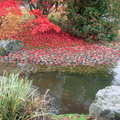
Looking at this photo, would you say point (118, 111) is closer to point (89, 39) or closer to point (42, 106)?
point (42, 106)

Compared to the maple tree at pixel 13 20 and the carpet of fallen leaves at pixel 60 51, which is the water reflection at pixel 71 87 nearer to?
the carpet of fallen leaves at pixel 60 51

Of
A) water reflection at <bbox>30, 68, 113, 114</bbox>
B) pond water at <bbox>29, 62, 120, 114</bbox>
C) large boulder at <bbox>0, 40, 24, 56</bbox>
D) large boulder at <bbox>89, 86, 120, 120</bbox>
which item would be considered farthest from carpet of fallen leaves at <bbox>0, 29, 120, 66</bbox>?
large boulder at <bbox>89, 86, 120, 120</bbox>

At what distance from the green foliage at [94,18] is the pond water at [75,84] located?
443 cm

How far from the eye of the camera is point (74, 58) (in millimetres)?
8820

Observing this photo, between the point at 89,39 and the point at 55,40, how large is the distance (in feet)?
8.60

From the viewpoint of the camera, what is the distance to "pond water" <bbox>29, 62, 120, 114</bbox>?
4892mm

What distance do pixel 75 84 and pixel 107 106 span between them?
9.02ft

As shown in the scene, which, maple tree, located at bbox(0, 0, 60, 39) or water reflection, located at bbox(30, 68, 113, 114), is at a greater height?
maple tree, located at bbox(0, 0, 60, 39)

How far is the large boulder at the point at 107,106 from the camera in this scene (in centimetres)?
348

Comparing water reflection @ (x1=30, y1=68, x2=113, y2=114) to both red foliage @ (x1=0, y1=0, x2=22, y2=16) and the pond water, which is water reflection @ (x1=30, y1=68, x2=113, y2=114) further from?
red foliage @ (x1=0, y1=0, x2=22, y2=16)

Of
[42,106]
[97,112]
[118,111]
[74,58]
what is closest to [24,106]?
[42,106]

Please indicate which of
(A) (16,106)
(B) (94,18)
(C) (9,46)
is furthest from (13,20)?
(A) (16,106)

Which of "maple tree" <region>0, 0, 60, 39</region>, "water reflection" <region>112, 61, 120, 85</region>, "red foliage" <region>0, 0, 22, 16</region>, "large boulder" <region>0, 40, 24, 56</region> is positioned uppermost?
"red foliage" <region>0, 0, 22, 16</region>

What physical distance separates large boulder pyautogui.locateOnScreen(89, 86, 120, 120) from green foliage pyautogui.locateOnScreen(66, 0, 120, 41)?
Result: 8.39m
